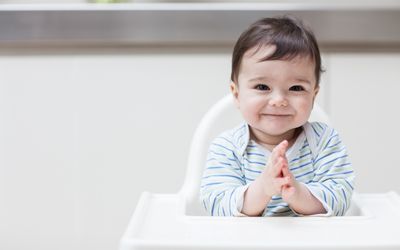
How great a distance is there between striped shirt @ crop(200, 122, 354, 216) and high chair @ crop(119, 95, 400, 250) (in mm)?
43

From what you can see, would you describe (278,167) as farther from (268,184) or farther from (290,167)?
(290,167)

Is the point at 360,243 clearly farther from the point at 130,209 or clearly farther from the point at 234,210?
the point at 130,209

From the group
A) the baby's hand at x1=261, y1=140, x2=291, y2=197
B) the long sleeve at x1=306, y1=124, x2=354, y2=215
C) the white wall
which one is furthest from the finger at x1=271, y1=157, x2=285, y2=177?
the white wall

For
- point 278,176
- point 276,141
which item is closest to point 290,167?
point 276,141

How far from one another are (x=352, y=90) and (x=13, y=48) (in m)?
0.76

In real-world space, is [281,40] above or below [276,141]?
above

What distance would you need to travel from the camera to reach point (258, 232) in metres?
0.73

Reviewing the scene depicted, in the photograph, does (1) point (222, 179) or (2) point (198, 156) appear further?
(2) point (198, 156)

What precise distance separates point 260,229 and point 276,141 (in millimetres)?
193

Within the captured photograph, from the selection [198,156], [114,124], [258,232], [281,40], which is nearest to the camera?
[258,232]

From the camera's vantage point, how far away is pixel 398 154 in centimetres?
149

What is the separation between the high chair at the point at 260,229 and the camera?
666mm

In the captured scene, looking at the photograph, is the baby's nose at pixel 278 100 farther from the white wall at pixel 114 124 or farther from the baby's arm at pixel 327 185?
the white wall at pixel 114 124

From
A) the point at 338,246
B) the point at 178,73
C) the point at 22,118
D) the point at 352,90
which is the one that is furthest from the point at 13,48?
the point at 338,246
